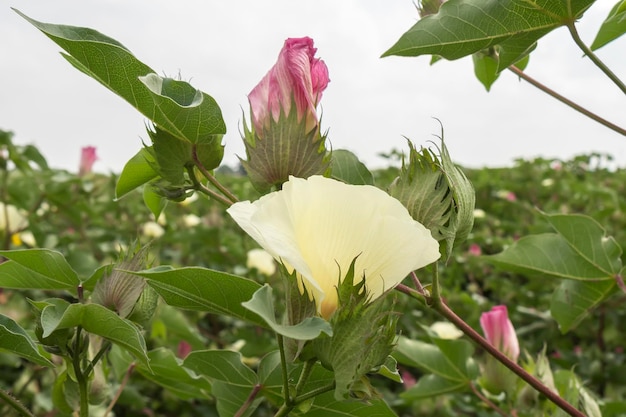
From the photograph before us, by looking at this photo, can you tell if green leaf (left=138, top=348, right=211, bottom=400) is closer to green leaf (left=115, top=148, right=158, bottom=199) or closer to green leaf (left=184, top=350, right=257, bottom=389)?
A: green leaf (left=184, top=350, right=257, bottom=389)

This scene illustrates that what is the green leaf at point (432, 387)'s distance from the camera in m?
1.10

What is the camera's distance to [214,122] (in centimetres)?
56

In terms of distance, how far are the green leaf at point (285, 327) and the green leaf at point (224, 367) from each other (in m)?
0.26

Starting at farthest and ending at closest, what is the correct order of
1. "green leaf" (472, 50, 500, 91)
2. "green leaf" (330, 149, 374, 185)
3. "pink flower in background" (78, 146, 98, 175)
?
1. "pink flower in background" (78, 146, 98, 175)
2. "green leaf" (472, 50, 500, 91)
3. "green leaf" (330, 149, 374, 185)

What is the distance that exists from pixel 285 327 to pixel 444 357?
2.42 ft

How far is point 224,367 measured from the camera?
678 millimetres

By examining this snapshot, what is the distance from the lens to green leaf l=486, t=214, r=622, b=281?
99 centimetres

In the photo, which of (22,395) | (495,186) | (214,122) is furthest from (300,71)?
(495,186)

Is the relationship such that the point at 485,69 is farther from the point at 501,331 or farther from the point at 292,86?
the point at 292,86

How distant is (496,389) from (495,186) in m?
3.03

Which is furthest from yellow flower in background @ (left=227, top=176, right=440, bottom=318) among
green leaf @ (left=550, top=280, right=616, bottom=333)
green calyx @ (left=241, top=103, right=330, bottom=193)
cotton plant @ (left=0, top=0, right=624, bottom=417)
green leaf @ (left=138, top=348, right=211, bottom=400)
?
green leaf @ (left=550, top=280, right=616, bottom=333)

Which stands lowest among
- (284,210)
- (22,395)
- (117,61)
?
(22,395)

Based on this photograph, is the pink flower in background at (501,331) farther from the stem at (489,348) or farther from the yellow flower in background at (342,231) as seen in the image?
the yellow flower in background at (342,231)

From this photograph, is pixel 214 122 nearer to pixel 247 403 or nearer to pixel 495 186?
pixel 247 403
